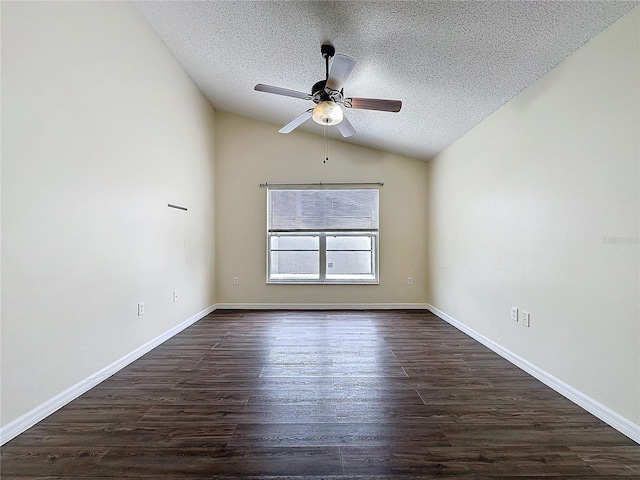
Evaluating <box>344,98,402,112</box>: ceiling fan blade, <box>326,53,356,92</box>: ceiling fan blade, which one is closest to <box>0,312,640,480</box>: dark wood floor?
<box>344,98,402,112</box>: ceiling fan blade

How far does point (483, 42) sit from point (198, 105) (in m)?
3.40

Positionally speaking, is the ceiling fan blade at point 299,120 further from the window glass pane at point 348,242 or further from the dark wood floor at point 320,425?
the dark wood floor at point 320,425

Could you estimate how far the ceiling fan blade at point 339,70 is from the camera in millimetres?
2164

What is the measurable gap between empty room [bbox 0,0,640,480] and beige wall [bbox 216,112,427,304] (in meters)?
0.73

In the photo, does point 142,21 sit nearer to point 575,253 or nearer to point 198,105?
point 198,105

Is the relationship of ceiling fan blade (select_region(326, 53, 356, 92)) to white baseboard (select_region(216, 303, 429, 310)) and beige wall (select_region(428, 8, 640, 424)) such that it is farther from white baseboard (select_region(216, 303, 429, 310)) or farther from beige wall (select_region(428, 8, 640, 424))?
white baseboard (select_region(216, 303, 429, 310))

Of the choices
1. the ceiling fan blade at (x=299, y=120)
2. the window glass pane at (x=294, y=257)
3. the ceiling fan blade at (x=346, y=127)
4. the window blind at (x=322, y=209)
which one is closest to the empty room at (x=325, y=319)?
the ceiling fan blade at (x=299, y=120)

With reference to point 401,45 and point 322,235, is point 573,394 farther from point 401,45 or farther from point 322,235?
point 322,235

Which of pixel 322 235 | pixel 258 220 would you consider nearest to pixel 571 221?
pixel 322 235

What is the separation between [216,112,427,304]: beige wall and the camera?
→ 4680 mm

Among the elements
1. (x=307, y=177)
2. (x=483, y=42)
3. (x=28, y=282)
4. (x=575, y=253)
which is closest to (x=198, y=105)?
(x=307, y=177)

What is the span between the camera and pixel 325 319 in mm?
4012

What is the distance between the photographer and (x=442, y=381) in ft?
7.27

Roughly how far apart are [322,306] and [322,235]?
1111 mm
